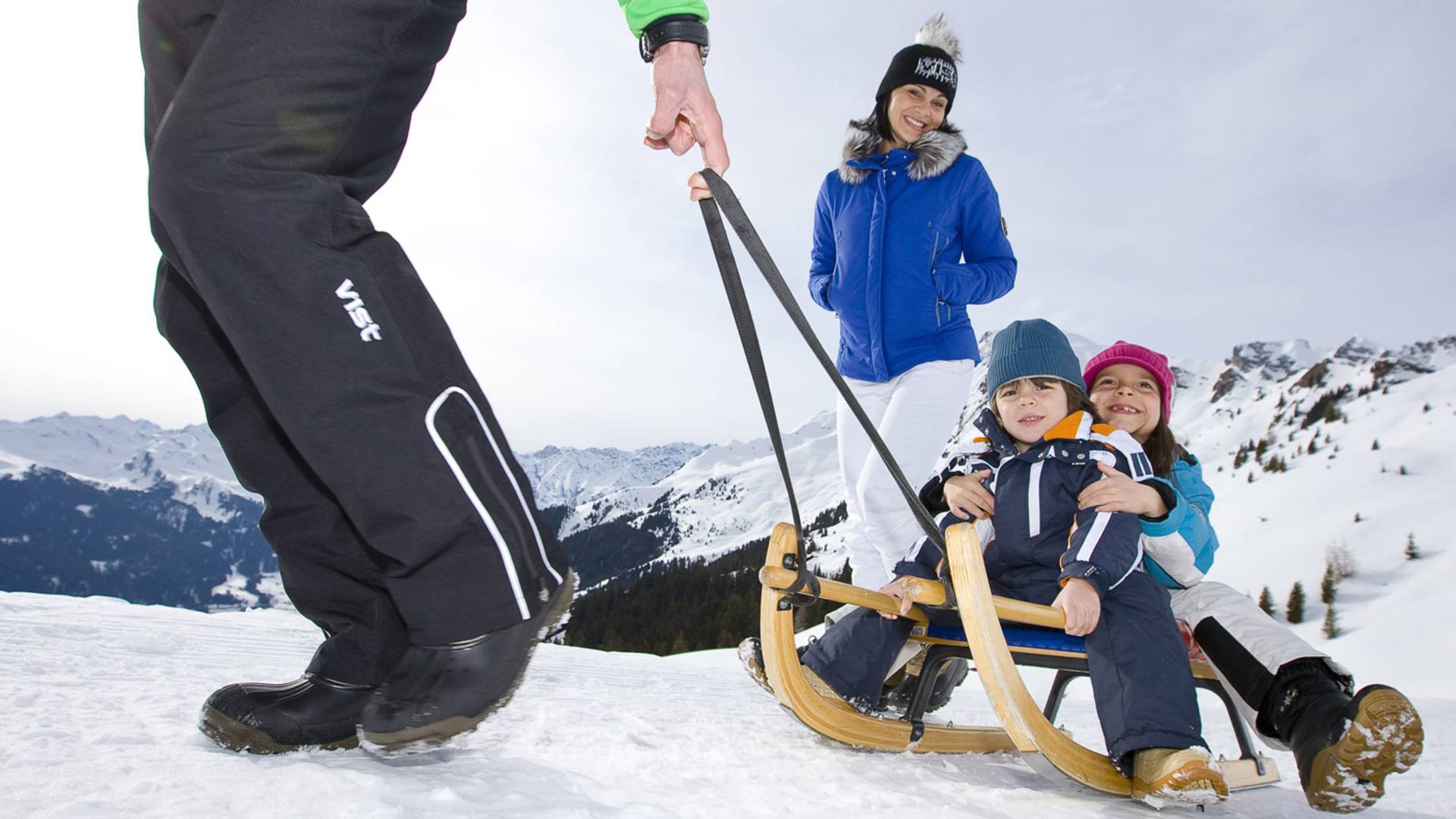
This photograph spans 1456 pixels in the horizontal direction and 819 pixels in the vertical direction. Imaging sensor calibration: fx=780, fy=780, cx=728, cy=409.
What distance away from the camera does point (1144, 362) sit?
300cm

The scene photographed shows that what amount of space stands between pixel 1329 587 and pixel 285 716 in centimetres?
5119

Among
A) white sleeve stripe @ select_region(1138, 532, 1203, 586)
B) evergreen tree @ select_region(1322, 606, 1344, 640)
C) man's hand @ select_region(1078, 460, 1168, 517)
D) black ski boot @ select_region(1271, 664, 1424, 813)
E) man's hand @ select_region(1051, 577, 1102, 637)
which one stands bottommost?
evergreen tree @ select_region(1322, 606, 1344, 640)

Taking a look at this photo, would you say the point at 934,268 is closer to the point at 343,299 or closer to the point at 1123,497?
the point at 1123,497

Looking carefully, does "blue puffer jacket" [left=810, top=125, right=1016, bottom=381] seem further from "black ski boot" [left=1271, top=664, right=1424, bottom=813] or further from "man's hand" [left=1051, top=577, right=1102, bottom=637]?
"black ski boot" [left=1271, top=664, right=1424, bottom=813]

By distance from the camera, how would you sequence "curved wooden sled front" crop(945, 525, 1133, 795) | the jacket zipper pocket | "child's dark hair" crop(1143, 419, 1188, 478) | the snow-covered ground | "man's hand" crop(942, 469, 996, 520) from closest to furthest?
the snow-covered ground, "curved wooden sled front" crop(945, 525, 1133, 795), "man's hand" crop(942, 469, 996, 520), "child's dark hair" crop(1143, 419, 1188, 478), the jacket zipper pocket

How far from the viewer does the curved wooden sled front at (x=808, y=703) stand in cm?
217

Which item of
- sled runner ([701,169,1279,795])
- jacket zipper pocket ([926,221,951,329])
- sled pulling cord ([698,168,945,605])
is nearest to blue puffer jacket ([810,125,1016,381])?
jacket zipper pocket ([926,221,951,329])

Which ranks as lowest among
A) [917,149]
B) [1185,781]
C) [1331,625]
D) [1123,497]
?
[1331,625]

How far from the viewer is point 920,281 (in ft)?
10.9

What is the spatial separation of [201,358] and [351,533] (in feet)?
1.59

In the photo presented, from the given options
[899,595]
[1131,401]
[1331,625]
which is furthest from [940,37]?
[1331,625]

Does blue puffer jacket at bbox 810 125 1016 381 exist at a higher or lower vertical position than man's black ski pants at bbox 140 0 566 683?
higher

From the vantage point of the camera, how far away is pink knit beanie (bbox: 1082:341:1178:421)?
2.99 metres

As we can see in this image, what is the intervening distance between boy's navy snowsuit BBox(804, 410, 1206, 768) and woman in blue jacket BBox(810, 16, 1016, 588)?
32cm
